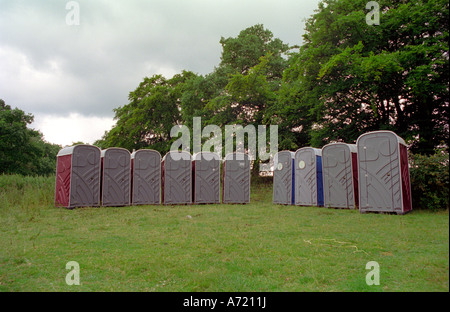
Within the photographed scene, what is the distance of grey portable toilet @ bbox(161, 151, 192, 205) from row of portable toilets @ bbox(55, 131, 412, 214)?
0.12 ft

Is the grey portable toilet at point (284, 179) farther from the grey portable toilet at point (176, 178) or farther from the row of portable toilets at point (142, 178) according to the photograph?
the grey portable toilet at point (176, 178)

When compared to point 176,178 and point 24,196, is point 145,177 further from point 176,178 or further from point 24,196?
point 24,196

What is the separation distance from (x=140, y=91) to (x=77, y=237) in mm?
24348

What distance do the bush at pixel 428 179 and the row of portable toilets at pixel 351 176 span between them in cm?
32

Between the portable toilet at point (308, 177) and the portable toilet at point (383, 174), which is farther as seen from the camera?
the portable toilet at point (308, 177)

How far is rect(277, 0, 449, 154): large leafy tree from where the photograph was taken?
8.30 m

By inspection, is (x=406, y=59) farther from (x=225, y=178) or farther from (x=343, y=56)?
(x=225, y=178)

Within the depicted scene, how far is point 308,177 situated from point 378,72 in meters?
4.01

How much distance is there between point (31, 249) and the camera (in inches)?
164

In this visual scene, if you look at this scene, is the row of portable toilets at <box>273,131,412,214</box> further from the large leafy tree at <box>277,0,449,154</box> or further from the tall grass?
the tall grass

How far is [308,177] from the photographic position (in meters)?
10.2

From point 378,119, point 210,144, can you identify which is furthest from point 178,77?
point 378,119

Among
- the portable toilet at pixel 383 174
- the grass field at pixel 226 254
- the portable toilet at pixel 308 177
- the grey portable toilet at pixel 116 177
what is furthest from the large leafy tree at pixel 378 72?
the grey portable toilet at pixel 116 177

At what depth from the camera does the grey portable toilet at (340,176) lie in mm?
9164
